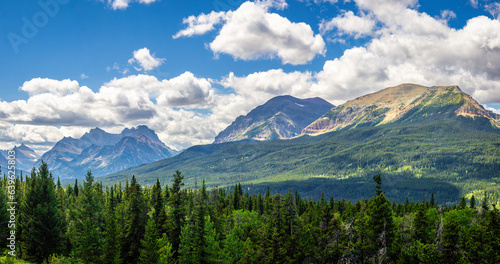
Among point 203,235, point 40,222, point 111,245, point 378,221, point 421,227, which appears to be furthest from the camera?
point 421,227

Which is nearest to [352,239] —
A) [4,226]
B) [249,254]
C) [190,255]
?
[249,254]

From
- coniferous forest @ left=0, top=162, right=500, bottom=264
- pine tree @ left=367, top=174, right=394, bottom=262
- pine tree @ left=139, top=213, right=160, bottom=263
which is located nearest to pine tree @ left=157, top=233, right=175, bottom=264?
coniferous forest @ left=0, top=162, right=500, bottom=264

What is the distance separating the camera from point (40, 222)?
172 feet

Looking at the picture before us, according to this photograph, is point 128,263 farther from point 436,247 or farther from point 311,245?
point 436,247

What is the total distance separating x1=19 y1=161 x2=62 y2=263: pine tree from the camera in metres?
52.3

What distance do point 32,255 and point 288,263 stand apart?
146 ft

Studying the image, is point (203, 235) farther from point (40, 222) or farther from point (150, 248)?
point (40, 222)

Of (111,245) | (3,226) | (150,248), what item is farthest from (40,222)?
(150,248)

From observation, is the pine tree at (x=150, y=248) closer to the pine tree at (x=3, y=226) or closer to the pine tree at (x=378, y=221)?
the pine tree at (x=3, y=226)

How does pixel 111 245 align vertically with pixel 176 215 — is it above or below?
below

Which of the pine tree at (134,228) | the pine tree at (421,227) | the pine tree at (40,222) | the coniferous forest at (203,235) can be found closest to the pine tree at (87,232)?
the coniferous forest at (203,235)

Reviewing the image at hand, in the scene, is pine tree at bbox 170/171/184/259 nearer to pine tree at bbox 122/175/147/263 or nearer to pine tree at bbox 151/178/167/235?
pine tree at bbox 151/178/167/235

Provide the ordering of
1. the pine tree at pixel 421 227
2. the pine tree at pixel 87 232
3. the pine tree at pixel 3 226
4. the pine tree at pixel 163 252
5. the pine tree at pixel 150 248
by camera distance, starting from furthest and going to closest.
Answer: the pine tree at pixel 421 227, the pine tree at pixel 163 252, the pine tree at pixel 150 248, the pine tree at pixel 3 226, the pine tree at pixel 87 232

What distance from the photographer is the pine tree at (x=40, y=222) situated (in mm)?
52344
